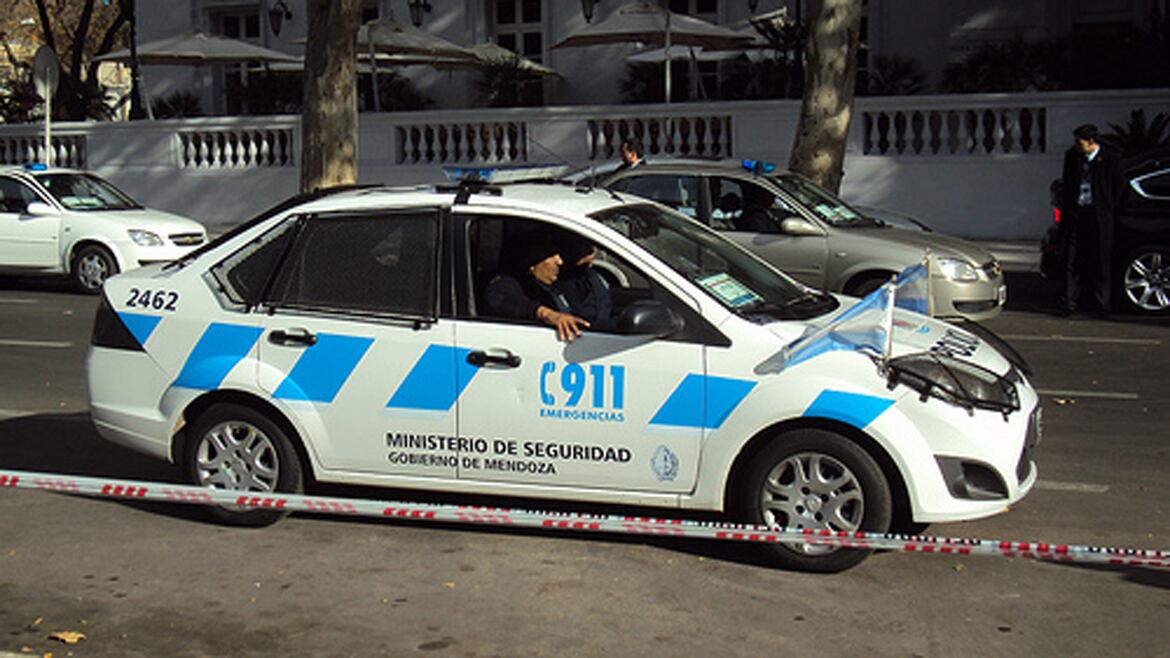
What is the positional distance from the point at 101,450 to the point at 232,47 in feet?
59.7

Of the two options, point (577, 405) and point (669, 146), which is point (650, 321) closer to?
point (577, 405)

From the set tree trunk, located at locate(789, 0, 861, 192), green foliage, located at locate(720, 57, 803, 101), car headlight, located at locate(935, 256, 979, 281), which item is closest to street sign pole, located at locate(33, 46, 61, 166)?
green foliage, located at locate(720, 57, 803, 101)

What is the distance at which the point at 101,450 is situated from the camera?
8.39 m

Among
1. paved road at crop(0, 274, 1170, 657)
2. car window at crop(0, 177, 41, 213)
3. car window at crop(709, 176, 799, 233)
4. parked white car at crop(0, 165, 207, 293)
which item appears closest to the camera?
paved road at crop(0, 274, 1170, 657)

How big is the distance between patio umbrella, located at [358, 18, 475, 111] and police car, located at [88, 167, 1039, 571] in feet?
54.6

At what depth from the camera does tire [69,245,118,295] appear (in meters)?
16.1

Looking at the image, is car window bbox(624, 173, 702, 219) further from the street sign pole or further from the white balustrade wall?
the street sign pole

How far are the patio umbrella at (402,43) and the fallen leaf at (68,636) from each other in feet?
59.8

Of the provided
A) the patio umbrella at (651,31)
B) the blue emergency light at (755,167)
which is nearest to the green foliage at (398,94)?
the patio umbrella at (651,31)

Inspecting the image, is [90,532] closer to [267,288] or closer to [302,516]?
[302,516]

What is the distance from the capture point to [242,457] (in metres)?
6.62

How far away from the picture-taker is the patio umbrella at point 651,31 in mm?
22097

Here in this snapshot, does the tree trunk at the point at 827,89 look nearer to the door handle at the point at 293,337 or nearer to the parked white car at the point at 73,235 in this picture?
the parked white car at the point at 73,235

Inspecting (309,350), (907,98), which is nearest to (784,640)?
(309,350)
